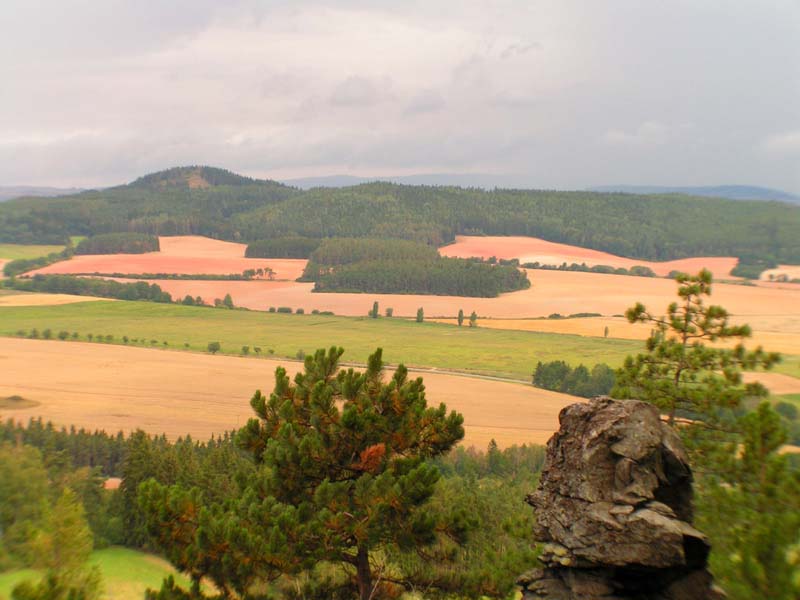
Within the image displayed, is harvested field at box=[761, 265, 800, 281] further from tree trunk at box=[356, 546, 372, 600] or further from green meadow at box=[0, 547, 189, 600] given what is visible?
tree trunk at box=[356, 546, 372, 600]


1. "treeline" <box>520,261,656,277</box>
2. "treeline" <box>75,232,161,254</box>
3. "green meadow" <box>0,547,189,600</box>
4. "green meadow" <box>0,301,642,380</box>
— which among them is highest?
"treeline" <box>520,261,656,277</box>

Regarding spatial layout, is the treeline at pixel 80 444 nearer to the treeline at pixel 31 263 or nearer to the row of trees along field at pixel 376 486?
the row of trees along field at pixel 376 486

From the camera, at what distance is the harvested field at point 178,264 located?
141625 mm

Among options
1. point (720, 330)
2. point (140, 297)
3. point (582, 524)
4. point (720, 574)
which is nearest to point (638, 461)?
point (582, 524)

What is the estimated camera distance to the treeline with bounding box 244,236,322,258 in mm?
172250

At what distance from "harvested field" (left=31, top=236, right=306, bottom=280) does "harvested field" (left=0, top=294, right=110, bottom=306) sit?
22.4 metres

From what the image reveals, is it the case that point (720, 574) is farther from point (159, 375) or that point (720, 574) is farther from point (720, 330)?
point (159, 375)

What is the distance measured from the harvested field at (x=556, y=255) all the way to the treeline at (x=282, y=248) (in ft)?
96.1

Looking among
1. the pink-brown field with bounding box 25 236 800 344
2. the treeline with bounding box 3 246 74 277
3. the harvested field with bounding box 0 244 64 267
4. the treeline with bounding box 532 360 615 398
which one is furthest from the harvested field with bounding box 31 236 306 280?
the treeline with bounding box 532 360 615 398

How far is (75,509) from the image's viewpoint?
18484 mm

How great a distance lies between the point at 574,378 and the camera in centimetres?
6475

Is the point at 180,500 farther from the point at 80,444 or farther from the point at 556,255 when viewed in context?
the point at 556,255

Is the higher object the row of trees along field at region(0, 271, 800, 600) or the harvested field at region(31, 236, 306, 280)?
the row of trees along field at region(0, 271, 800, 600)

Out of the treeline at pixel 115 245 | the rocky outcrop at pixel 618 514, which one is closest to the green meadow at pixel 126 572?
the rocky outcrop at pixel 618 514
